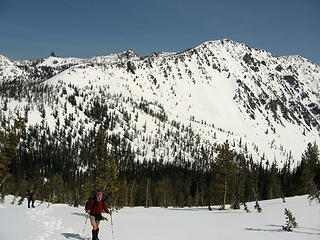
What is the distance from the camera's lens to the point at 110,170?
48656mm

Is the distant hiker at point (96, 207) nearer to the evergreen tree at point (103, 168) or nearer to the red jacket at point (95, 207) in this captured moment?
the red jacket at point (95, 207)

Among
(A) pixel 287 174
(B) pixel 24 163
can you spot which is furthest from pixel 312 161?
(B) pixel 24 163

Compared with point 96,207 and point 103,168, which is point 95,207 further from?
point 103,168

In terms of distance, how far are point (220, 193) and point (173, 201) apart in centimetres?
5495

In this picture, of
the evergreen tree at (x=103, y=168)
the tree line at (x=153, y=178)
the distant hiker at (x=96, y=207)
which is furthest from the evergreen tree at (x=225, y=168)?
the distant hiker at (x=96, y=207)

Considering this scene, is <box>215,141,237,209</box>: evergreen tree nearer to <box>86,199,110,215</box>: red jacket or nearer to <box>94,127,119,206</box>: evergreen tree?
<box>94,127,119,206</box>: evergreen tree

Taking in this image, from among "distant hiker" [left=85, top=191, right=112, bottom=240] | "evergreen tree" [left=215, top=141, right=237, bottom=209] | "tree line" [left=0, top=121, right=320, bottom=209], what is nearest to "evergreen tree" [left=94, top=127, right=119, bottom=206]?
"tree line" [left=0, top=121, right=320, bottom=209]

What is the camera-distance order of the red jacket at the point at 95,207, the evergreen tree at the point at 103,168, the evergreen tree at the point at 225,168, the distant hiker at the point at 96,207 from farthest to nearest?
the evergreen tree at the point at 225,168 < the evergreen tree at the point at 103,168 < the red jacket at the point at 95,207 < the distant hiker at the point at 96,207

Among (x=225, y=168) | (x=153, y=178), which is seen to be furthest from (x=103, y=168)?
(x=153, y=178)

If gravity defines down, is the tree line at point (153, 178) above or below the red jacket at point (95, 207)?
above

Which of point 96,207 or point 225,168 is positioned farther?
point 225,168

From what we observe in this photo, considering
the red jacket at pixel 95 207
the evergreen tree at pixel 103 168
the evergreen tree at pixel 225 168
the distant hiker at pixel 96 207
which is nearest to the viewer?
the distant hiker at pixel 96 207

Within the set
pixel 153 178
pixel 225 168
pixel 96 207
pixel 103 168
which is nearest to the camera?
pixel 96 207

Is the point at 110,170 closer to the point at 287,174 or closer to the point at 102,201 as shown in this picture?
the point at 102,201
